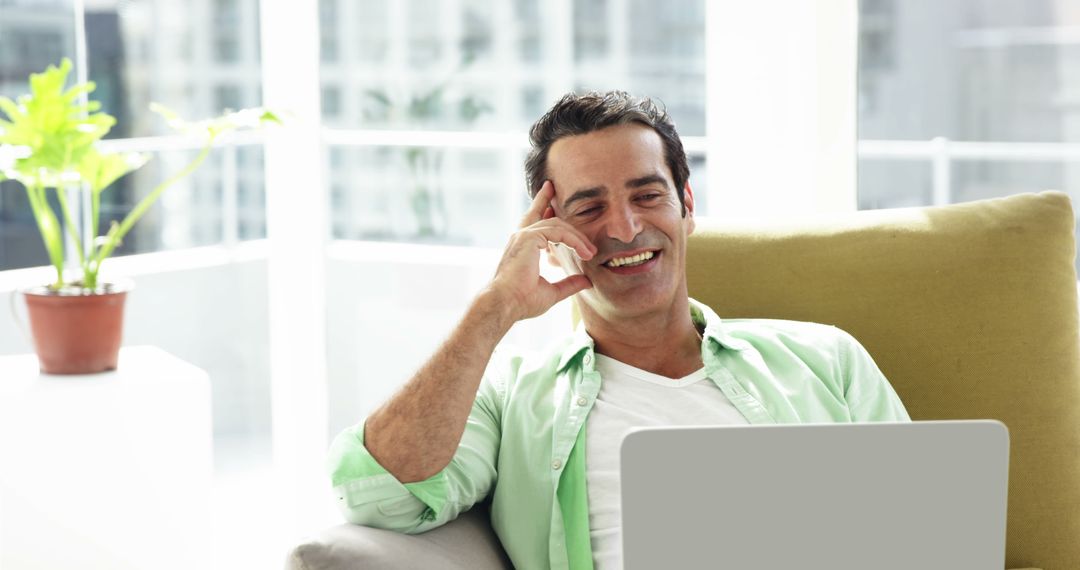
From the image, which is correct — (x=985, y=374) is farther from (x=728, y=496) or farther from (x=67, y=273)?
(x=67, y=273)

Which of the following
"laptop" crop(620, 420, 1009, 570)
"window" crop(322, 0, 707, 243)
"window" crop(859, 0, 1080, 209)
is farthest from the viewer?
"window" crop(322, 0, 707, 243)

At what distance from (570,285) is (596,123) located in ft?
0.82

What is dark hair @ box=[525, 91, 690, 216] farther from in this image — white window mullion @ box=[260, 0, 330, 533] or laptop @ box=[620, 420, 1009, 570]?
white window mullion @ box=[260, 0, 330, 533]

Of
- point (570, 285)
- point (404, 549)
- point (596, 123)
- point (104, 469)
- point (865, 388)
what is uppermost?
point (596, 123)

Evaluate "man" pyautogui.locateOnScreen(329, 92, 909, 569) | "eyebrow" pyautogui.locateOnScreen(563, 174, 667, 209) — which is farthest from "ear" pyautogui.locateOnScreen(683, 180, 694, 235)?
Answer: "eyebrow" pyautogui.locateOnScreen(563, 174, 667, 209)

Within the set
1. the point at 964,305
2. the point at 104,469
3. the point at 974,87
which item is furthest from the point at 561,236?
the point at 974,87

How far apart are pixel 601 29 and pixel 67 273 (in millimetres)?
1593

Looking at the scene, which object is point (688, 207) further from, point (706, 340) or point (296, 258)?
point (296, 258)

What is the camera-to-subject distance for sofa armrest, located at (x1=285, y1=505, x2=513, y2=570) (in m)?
1.29

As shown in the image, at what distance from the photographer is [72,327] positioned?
2525 millimetres

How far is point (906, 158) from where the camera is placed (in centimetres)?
305

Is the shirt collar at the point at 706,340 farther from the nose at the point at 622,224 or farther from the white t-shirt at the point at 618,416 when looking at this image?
the nose at the point at 622,224

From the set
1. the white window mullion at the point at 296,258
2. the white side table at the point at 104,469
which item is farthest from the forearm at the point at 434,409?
the white window mullion at the point at 296,258

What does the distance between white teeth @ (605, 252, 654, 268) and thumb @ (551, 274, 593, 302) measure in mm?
42
